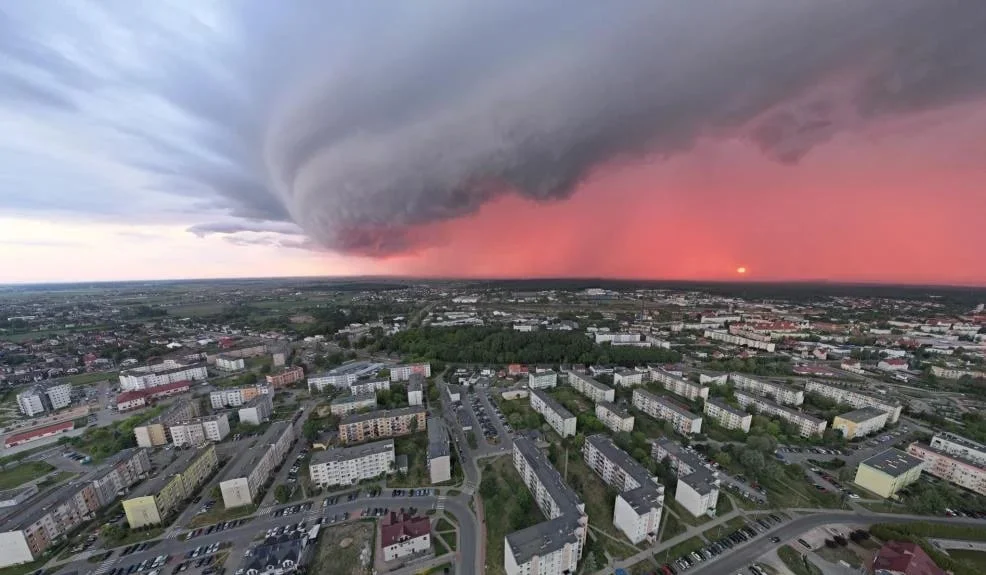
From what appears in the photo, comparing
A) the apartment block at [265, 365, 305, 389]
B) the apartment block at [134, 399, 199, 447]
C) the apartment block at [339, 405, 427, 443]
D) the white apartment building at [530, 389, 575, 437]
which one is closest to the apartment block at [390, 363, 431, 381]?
the apartment block at [265, 365, 305, 389]

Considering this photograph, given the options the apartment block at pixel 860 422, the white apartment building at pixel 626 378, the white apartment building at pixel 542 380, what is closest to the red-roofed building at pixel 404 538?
the white apartment building at pixel 542 380

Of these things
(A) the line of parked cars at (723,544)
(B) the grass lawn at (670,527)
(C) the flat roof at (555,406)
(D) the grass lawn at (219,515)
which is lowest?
(A) the line of parked cars at (723,544)

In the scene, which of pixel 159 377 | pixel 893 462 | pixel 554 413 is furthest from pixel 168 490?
pixel 893 462

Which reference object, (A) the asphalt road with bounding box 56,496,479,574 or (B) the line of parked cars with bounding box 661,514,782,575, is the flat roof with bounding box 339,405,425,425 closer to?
(A) the asphalt road with bounding box 56,496,479,574

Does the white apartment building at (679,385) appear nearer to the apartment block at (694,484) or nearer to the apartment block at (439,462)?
the apartment block at (694,484)

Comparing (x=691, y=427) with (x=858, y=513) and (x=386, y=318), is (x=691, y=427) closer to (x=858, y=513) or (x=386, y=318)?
(x=858, y=513)

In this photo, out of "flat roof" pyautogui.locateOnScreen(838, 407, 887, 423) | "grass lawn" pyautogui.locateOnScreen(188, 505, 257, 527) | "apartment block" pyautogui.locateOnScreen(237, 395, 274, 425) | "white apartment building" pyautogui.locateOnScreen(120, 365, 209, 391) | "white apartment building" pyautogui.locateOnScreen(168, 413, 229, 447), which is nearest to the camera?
Answer: "grass lawn" pyautogui.locateOnScreen(188, 505, 257, 527)
